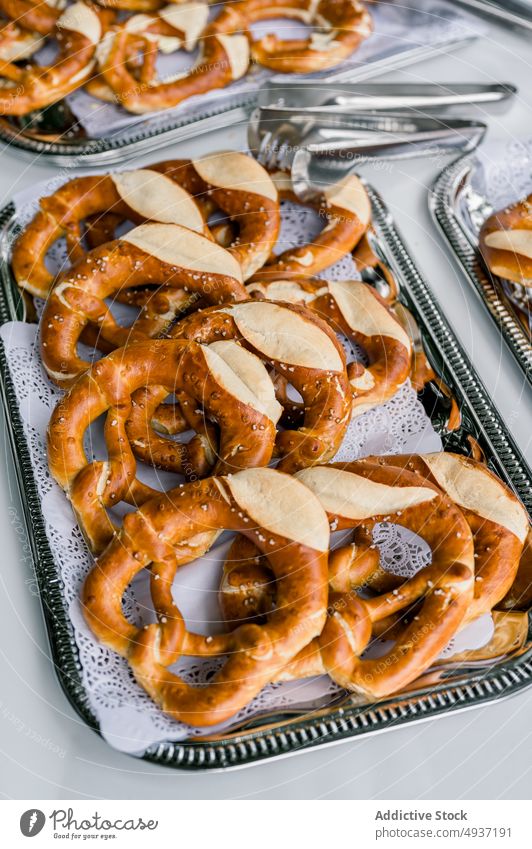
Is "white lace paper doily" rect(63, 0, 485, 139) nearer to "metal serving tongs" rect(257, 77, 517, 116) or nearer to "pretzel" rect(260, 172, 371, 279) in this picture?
"metal serving tongs" rect(257, 77, 517, 116)

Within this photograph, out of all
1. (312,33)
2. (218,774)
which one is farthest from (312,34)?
(218,774)

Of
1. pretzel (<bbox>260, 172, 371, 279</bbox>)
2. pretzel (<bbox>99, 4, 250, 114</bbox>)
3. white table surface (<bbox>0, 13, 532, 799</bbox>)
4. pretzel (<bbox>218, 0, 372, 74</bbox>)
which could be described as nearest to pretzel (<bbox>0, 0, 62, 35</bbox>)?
pretzel (<bbox>99, 4, 250, 114</bbox>)

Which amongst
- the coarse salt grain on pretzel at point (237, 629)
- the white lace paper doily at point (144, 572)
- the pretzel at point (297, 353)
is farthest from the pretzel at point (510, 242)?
the coarse salt grain on pretzel at point (237, 629)

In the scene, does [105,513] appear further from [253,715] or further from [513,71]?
[513,71]

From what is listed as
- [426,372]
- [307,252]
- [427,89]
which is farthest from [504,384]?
[427,89]

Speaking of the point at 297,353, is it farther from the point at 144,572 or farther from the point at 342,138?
the point at 342,138

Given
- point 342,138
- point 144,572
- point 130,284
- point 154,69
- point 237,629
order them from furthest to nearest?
point 154,69 < point 342,138 < point 130,284 < point 144,572 < point 237,629
